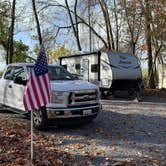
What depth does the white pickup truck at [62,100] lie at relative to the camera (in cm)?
1092

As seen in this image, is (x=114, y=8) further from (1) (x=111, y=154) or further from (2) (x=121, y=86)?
(1) (x=111, y=154)

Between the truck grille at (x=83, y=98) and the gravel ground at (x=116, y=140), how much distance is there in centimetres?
77

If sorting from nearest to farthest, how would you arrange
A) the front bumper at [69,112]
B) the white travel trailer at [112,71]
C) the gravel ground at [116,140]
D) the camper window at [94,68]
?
the gravel ground at [116,140] < the front bumper at [69,112] < the white travel trailer at [112,71] < the camper window at [94,68]

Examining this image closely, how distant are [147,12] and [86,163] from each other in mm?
22813

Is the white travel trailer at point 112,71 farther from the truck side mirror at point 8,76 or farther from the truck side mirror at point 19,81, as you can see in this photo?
the truck side mirror at point 19,81

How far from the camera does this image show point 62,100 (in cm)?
1102

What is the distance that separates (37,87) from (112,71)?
1440 centimetres

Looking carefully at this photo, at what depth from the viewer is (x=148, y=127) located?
1207cm

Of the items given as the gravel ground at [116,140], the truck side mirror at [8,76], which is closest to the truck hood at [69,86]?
the gravel ground at [116,140]

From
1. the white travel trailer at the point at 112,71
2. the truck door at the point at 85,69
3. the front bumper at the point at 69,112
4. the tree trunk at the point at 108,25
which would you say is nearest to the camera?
the front bumper at the point at 69,112

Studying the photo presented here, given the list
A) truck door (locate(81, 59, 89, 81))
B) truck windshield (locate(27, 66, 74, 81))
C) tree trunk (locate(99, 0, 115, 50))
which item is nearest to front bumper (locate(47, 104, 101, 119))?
truck windshield (locate(27, 66, 74, 81))

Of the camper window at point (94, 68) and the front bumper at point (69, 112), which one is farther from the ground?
the camper window at point (94, 68)

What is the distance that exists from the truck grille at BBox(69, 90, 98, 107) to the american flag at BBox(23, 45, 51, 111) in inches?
116

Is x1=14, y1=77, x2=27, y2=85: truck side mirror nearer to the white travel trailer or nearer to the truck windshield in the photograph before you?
the truck windshield
